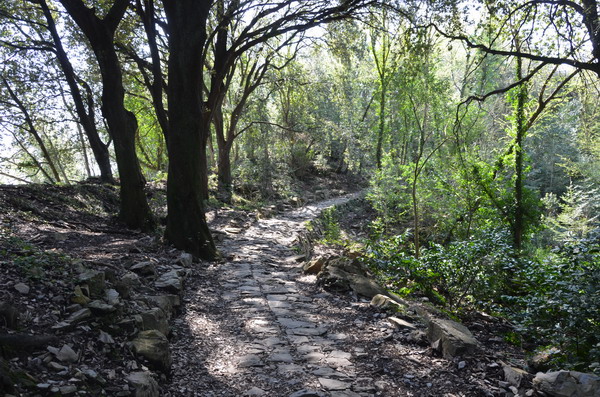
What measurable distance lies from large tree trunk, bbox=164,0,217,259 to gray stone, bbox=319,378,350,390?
4.75 metres

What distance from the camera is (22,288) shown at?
2998 mm

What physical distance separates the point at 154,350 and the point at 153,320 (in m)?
0.59

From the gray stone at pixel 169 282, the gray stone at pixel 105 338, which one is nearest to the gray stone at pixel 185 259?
the gray stone at pixel 169 282

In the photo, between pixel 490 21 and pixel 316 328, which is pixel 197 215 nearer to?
pixel 316 328

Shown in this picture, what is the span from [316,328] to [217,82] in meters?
8.72

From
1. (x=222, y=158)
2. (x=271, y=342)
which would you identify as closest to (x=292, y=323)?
(x=271, y=342)

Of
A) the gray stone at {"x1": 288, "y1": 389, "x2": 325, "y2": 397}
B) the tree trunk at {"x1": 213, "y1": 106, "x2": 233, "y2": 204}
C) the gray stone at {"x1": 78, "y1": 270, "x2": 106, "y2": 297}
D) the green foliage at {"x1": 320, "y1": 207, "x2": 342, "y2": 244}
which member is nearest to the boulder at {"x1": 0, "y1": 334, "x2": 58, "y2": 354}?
the gray stone at {"x1": 78, "y1": 270, "x2": 106, "y2": 297}

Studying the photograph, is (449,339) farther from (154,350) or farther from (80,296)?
(80,296)

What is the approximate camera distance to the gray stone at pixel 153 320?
11.3 feet

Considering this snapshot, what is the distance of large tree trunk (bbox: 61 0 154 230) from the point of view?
7.59 meters

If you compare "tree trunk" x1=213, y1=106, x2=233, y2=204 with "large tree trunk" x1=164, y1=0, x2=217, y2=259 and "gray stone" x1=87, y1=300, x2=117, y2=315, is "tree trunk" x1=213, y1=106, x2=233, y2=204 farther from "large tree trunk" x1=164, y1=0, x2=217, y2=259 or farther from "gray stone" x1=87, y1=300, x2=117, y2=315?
"gray stone" x1=87, y1=300, x2=117, y2=315

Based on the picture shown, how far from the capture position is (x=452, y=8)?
6.63m

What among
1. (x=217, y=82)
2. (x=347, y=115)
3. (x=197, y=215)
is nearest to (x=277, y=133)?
(x=347, y=115)

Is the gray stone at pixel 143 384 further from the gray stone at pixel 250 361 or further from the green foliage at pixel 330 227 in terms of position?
the green foliage at pixel 330 227
